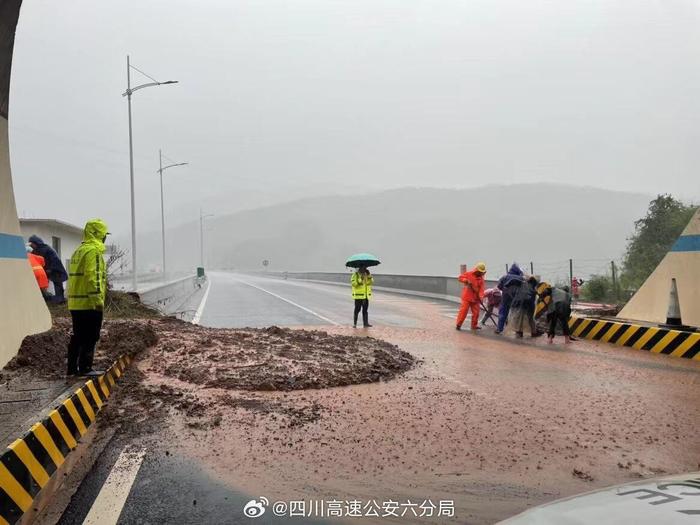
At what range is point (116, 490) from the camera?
3.90 metres

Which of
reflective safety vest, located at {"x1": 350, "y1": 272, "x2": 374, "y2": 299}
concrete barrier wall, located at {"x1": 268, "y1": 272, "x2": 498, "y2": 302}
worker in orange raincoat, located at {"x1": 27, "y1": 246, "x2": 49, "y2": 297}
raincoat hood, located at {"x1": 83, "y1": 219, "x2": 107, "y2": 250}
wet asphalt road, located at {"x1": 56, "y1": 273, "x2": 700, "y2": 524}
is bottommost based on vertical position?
concrete barrier wall, located at {"x1": 268, "y1": 272, "x2": 498, "y2": 302}

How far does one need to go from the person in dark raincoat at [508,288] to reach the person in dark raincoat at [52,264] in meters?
10.0

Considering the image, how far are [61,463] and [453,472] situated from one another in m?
3.07

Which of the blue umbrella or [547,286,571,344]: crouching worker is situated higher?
the blue umbrella

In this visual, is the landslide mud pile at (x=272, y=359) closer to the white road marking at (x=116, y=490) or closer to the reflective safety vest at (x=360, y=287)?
the white road marking at (x=116, y=490)

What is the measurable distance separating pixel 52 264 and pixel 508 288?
10.3 metres

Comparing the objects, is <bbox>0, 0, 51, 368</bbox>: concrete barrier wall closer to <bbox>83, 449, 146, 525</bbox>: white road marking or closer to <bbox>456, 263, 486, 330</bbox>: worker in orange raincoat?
<bbox>83, 449, 146, 525</bbox>: white road marking

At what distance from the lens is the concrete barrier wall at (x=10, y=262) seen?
701 cm

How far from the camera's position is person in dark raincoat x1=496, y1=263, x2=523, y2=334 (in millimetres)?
12359

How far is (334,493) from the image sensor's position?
3877 millimetres

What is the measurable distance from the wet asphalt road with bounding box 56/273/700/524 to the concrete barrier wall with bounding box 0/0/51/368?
323 centimetres

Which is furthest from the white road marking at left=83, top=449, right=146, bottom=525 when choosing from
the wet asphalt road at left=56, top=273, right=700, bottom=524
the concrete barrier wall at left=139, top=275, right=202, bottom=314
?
the concrete barrier wall at left=139, top=275, right=202, bottom=314

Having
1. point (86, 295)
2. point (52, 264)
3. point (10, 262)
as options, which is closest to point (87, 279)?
point (86, 295)

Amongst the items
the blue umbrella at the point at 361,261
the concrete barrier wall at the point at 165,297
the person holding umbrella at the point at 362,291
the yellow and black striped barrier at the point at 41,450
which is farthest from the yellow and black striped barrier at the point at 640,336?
the concrete barrier wall at the point at 165,297
